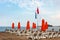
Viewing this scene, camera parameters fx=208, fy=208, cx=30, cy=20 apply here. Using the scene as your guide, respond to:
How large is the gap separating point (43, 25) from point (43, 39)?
6.67 feet

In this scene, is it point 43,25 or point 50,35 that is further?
point 50,35

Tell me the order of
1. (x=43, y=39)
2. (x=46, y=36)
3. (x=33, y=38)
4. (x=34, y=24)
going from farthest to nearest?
(x=34, y=24)
(x=46, y=36)
(x=43, y=39)
(x=33, y=38)

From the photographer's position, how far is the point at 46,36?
86.1 feet

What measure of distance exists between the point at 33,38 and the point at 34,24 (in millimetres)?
6081

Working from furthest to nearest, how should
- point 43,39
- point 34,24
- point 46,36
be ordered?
point 34,24
point 46,36
point 43,39

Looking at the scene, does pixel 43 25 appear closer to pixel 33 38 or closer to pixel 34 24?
pixel 33 38

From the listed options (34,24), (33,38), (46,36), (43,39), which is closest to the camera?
(33,38)

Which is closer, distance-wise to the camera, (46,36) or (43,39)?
(43,39)

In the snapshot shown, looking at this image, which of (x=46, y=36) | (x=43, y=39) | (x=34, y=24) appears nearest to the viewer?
(x=43, y=39)

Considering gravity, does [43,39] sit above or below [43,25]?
below

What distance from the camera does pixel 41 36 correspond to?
25016mm

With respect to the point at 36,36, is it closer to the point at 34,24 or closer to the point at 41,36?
the point at 41,36

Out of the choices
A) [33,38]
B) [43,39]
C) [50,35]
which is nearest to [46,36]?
[50,35]

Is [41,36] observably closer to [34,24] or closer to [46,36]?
[46,36]
